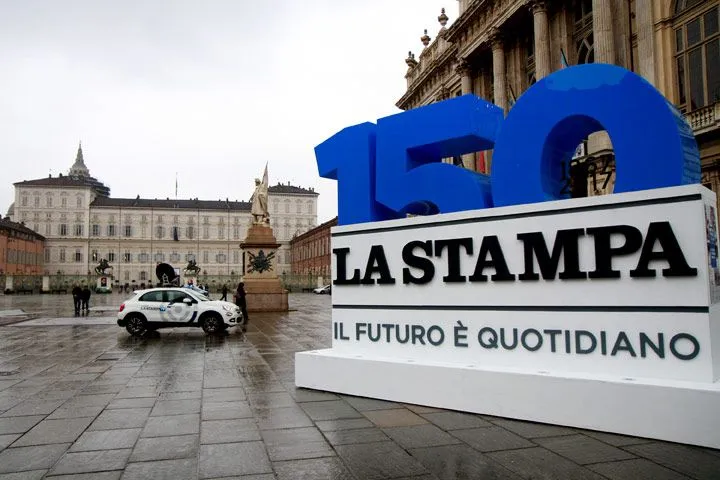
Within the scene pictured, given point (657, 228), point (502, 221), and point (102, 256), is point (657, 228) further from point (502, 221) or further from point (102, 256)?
point (102, 256)

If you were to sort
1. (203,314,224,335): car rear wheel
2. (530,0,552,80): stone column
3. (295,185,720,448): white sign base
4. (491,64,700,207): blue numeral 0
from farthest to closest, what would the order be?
(530,0,552,80): stone column < (203,314,224,335): car rear wheel < (491,64,700,207): blue numeral 0 < (295,185,720,448): white sign base

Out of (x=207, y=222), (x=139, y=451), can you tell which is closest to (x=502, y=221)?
(x=139, y=451)

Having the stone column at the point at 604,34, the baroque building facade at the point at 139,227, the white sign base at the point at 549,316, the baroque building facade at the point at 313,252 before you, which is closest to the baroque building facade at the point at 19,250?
the baroque building facade at the point at 139,227

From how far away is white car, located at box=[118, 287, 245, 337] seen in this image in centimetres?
1661

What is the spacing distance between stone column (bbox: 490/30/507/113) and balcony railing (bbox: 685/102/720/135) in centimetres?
1255

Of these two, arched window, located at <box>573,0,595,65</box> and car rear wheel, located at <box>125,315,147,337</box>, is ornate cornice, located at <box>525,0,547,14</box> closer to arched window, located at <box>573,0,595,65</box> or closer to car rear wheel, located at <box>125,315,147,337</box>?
arched window, located at <box>573,0,595,65</box>

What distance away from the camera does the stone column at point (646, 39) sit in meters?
21.2

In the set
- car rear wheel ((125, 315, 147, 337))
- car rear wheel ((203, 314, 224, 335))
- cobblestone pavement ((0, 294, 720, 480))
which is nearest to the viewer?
cobblestone pavement ((0, 294, 720, 480))

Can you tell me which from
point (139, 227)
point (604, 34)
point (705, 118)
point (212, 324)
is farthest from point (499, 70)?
point (139, 227)

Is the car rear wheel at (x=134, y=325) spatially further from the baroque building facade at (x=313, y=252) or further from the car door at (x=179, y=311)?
the baroque building facade at (x=313, y=252)

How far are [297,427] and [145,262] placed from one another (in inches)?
4489

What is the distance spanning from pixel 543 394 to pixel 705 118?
18.1 meters

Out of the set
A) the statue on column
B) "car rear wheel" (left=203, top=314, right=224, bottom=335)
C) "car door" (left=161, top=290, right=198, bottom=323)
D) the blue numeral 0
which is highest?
the statue on column

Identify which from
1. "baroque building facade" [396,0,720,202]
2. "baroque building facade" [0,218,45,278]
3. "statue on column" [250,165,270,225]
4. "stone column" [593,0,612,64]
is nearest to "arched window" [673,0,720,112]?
"baroque building facade" [396,0,720,202]
